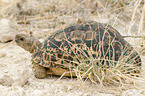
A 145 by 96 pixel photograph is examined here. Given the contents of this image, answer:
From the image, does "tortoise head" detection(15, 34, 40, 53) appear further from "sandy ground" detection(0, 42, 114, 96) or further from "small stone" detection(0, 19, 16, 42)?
"small stone" detection(0, 19, 16, 42)

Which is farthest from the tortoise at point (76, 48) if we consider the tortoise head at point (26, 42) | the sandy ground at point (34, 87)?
the sandy ground at point (34, 87)

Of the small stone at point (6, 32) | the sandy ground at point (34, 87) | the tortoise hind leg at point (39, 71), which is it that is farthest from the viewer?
the small stone at point (6, 32)

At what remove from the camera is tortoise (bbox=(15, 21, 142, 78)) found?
194 cm

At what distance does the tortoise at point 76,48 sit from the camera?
6.37 ft

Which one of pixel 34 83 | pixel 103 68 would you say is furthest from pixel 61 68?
pixel 103 68

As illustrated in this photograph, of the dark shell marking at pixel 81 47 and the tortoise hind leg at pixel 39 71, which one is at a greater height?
the dark shell marking at pixel 81 47

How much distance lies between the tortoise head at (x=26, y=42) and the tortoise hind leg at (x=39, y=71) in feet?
0.79

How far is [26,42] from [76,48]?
69 cm

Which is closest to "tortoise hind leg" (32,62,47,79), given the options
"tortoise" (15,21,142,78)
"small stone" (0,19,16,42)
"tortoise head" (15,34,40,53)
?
"tortoise" (15,21,142,78)

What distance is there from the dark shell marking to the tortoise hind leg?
0.07 metres

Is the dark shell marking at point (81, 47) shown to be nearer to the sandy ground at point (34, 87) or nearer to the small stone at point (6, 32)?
the sandy ground at point (34, 87)

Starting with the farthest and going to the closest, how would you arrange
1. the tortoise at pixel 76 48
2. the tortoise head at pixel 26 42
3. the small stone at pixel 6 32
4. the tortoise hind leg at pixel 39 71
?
the small stone at pixel 6 32 → the tortoise head at pixel 26 42 → the tortoise hind leg at pixel 39 71 → the tortoise at pixel 76 48

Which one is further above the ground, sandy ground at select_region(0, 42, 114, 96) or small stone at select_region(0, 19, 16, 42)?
small stone at select_region(0, 19, 16, 42)

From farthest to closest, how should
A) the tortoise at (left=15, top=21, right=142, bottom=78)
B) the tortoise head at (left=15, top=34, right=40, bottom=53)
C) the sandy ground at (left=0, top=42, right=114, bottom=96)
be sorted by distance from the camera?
the tortoise head at (left=15, top=34, right=40, bottom=53) < the tortoise at (left=15, top=21, right=142, bottom=78) < the sandy ground at (left=0, top=42, right=114, bottom=96)
